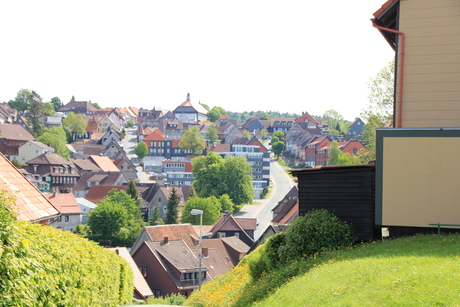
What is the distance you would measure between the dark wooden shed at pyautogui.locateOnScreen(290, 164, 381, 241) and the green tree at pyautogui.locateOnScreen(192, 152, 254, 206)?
3529 inches

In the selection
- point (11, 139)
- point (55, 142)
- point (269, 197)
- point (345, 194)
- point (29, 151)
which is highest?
point (345, 194)

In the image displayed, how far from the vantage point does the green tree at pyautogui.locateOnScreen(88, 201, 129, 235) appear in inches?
3223

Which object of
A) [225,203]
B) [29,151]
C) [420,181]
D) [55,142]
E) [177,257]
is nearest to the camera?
[420,181]

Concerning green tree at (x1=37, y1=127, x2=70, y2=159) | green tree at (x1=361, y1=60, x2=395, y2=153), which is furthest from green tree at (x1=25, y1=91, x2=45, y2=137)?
green tree at (x1=361, y1=60, x2=395, y2=153)

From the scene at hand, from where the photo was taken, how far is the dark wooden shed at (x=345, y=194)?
1728cm

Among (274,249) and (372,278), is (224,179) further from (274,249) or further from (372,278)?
(372,278)

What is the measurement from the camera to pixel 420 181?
16531 millimetres

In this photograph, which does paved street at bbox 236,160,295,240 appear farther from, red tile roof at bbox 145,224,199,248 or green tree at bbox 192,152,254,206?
red tile roof at bbox 145,224,199,248

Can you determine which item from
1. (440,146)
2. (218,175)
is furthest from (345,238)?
(218,175)

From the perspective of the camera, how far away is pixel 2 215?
22.0 feet

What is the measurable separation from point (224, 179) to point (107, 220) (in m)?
33.5

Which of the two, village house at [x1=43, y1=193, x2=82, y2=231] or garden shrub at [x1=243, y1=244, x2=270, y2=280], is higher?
garden shrub at [x1=243, y1=244, x2=270, y2=280]

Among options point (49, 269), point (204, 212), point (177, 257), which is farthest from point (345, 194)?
point (204, 212)

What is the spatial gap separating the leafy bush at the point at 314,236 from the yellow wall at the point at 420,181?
4.12ft
